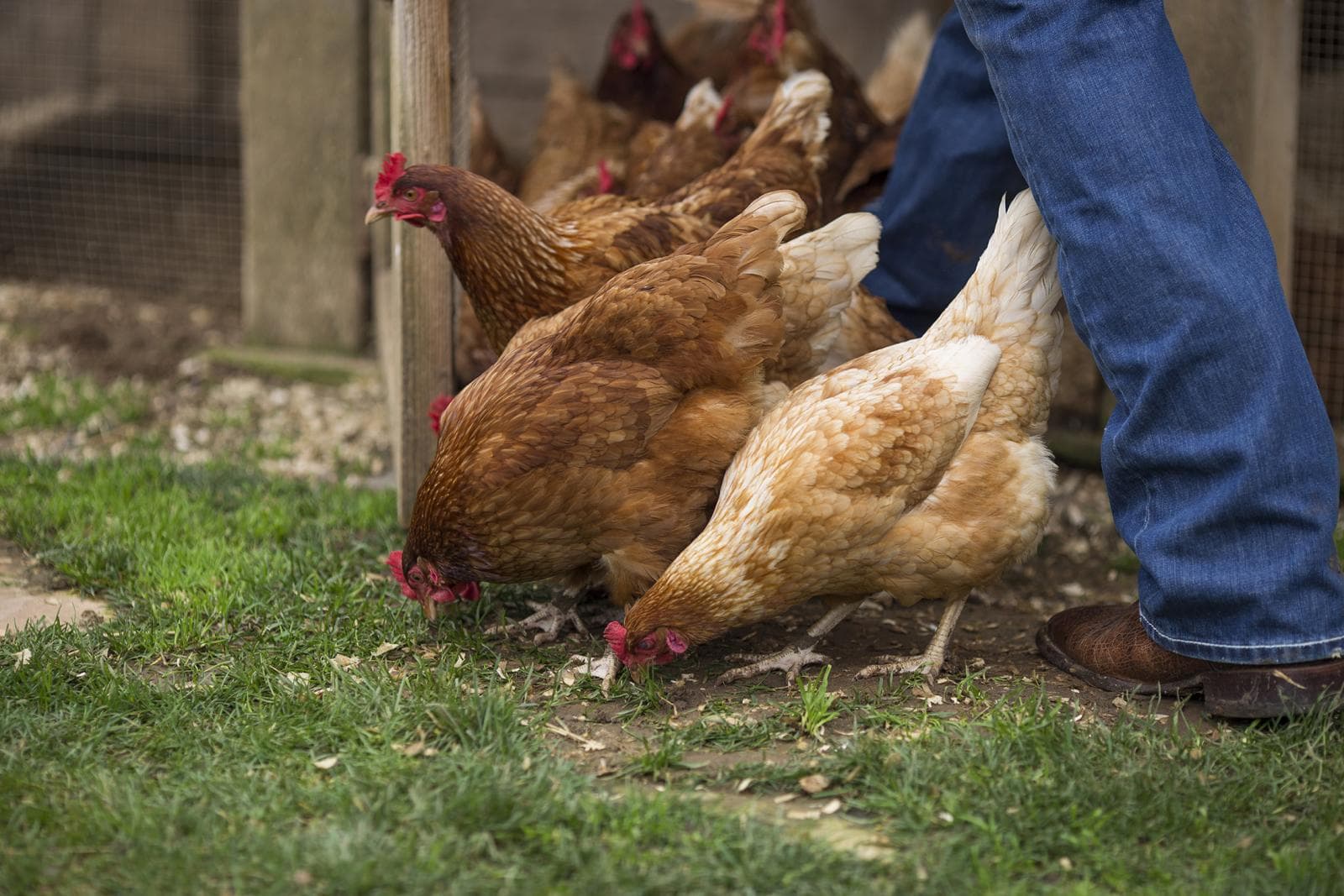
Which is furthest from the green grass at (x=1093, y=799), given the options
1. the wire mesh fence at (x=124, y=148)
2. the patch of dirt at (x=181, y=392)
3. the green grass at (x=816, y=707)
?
the wire mesh fence at (x=124, y=148)

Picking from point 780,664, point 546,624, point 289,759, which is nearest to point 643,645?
point 780,664

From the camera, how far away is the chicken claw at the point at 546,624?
9.74ft

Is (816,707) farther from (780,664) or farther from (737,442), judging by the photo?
(737,442)

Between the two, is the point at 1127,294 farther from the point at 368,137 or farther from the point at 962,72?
the point at 368,137

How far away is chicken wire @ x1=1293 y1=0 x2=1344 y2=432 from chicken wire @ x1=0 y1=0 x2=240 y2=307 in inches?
189

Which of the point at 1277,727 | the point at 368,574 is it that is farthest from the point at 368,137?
the point at 1277,727

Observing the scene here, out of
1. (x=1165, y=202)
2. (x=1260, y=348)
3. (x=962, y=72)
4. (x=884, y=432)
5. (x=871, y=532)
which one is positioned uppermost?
(x=962, y=72)

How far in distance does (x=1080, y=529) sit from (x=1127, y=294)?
1642 millimetres

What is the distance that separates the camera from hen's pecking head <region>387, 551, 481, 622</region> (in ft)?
9.26

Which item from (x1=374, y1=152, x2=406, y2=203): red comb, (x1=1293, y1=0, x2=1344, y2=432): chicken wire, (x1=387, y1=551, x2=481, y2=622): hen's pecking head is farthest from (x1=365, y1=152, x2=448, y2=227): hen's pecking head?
(x1=1293, y1=0, x2=1344, y2=432): chicken wire

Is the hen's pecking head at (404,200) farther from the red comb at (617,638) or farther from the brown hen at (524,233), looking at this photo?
the red comb at (617,638)

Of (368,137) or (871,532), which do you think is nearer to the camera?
(871,532)

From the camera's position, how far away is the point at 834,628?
3131 millimetres

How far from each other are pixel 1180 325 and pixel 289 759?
188cm
